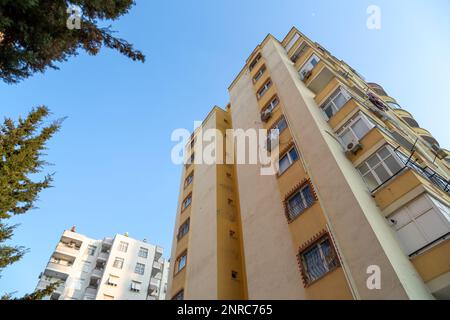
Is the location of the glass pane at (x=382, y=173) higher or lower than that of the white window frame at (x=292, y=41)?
lower

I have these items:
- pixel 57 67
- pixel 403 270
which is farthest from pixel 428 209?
pixel 57 67

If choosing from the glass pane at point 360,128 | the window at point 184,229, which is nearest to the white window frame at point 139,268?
the window at point 184,229

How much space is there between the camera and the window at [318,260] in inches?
416

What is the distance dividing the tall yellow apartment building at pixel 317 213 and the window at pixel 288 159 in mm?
70

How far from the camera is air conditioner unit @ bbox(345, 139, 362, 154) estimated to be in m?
13.5

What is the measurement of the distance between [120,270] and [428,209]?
4093 centimetres

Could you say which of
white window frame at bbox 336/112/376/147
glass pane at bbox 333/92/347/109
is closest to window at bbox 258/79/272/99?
glass pane at bbox 333/92/347/109

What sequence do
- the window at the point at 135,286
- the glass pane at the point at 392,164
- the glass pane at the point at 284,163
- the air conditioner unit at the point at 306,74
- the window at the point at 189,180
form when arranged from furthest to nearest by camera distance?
the window at the point at 135,286
the window at the point at 189,180
the air conditioner unit at the point at 306,74
the glass pane at the point at 284,163
the glass pane at the point at 392,164

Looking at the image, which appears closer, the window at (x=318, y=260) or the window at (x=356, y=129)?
the window at (x=318, y=260)

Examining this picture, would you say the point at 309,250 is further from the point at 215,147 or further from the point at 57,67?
the point at 215,147

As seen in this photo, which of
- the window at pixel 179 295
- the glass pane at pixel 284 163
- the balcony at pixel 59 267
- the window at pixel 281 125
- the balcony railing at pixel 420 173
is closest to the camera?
the balcony railing at pixel 420 173

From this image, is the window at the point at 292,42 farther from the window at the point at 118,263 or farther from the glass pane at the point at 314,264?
the window at the point at 118,263

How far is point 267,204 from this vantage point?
15125 mm

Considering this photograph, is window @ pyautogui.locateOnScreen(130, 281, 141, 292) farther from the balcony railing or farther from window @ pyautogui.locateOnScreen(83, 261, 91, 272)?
the balcony railing
